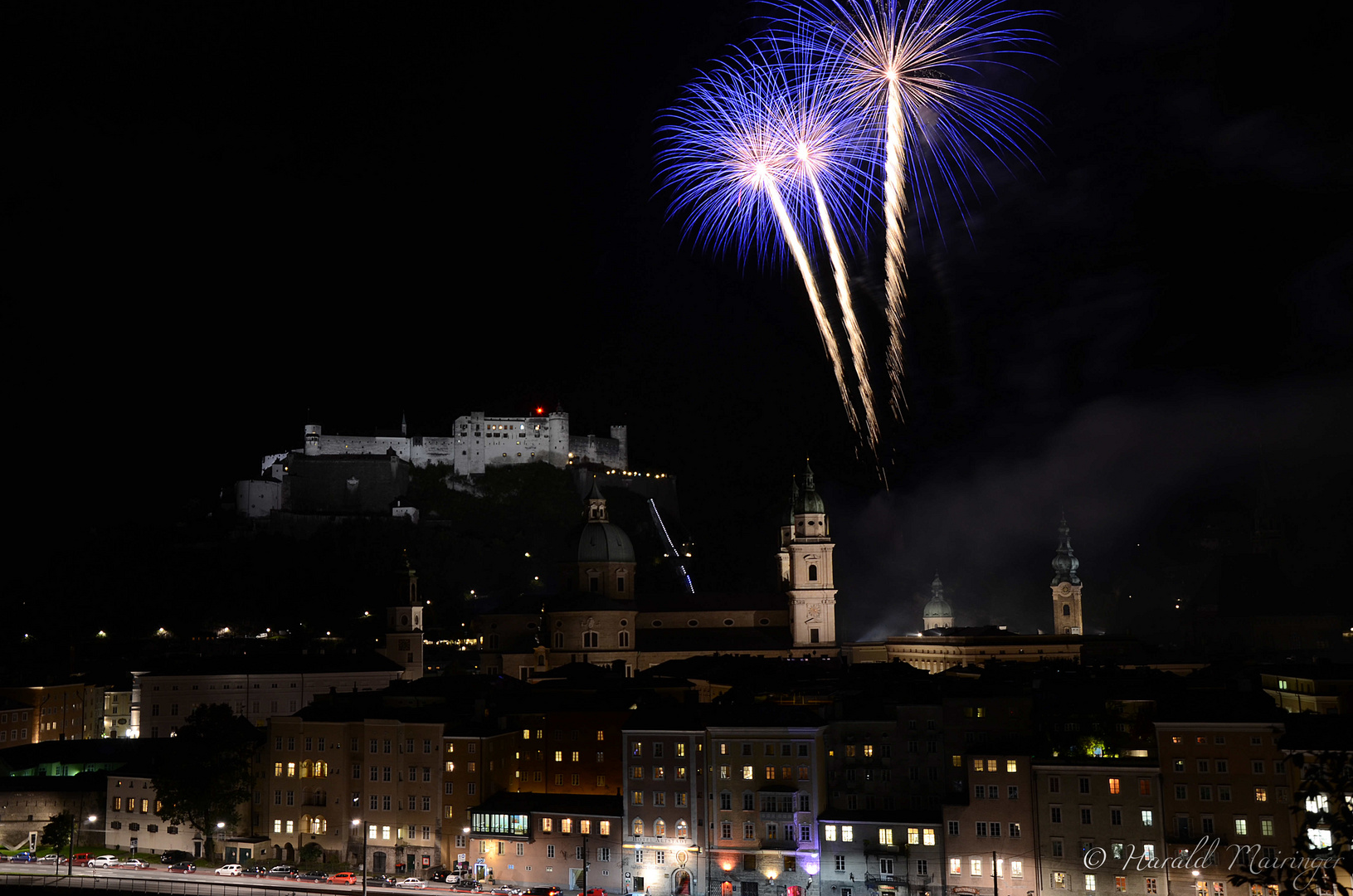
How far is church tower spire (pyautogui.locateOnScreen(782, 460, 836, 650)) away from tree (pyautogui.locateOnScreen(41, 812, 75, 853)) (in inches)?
1652

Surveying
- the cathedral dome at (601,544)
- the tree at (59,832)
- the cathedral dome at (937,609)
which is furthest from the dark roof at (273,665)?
the cathedral dome at (937,609)

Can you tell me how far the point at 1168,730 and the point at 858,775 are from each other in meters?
10.5

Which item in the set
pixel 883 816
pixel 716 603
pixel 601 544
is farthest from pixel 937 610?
pixel 883 816

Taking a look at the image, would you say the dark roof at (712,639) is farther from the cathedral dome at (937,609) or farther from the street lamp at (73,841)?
the street lamp at (73,841)

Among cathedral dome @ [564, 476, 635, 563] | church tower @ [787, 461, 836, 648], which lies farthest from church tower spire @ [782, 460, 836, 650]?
cathedral dome @ [564, 476, 635, 563]

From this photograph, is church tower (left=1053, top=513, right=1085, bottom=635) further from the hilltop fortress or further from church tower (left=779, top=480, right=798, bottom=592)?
the hilltop fortress

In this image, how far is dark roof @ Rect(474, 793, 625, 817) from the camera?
44875mm

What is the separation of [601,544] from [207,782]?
36920 millimetres

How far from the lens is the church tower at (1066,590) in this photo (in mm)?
97250

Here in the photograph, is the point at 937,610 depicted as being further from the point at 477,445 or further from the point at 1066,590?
the point at 477,445

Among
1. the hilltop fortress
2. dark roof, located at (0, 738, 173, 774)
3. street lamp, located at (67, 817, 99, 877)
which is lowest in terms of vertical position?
street lamp, located at (67, 817, 99, 877)

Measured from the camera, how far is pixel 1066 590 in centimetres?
9762

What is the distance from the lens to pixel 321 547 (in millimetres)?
108938

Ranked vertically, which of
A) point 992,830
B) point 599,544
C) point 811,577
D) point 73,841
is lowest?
point 73,841
